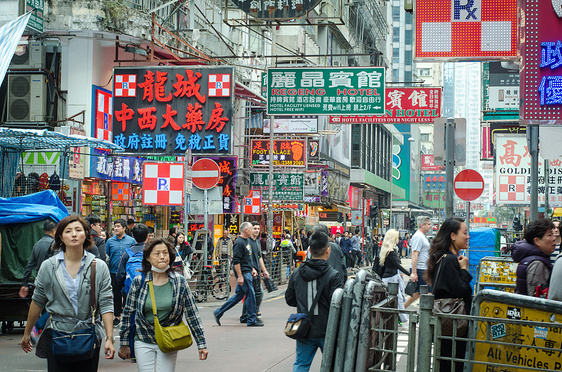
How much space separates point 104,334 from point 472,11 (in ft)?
25.7

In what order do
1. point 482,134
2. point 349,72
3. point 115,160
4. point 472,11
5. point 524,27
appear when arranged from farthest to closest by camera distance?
1. point 482,134
2. point 115,160
3. point 349,72
4. point 472,11
5. point 524,27

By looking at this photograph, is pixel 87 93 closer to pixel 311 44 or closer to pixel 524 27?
pixel 524 27

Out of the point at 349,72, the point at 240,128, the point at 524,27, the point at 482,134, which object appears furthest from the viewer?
the point at 482,134

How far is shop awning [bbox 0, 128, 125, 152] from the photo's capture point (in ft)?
44.5

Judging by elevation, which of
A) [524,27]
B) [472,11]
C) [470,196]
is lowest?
[470,196]

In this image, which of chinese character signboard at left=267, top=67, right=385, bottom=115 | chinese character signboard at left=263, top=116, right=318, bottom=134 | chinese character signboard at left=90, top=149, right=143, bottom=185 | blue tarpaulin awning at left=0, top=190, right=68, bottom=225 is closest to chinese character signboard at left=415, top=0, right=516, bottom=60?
blue tarpaulin awning at left=0, top=190, right=68, bottom=225

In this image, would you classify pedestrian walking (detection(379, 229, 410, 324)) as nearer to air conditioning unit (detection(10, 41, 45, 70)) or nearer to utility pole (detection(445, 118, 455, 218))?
utility pole (detection(445, 118, 455, 218))

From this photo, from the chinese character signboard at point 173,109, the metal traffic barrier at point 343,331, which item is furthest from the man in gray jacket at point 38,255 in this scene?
the chinese character signboard at point 173,109

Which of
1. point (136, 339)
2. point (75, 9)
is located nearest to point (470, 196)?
point (136, 339)

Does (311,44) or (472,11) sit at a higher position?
(311,44)

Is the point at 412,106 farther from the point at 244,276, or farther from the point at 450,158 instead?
the point at 244,276

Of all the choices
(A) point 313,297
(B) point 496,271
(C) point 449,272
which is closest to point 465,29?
(B) point 496,271

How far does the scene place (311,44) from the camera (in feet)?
152

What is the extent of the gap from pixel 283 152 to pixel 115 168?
426 inches
